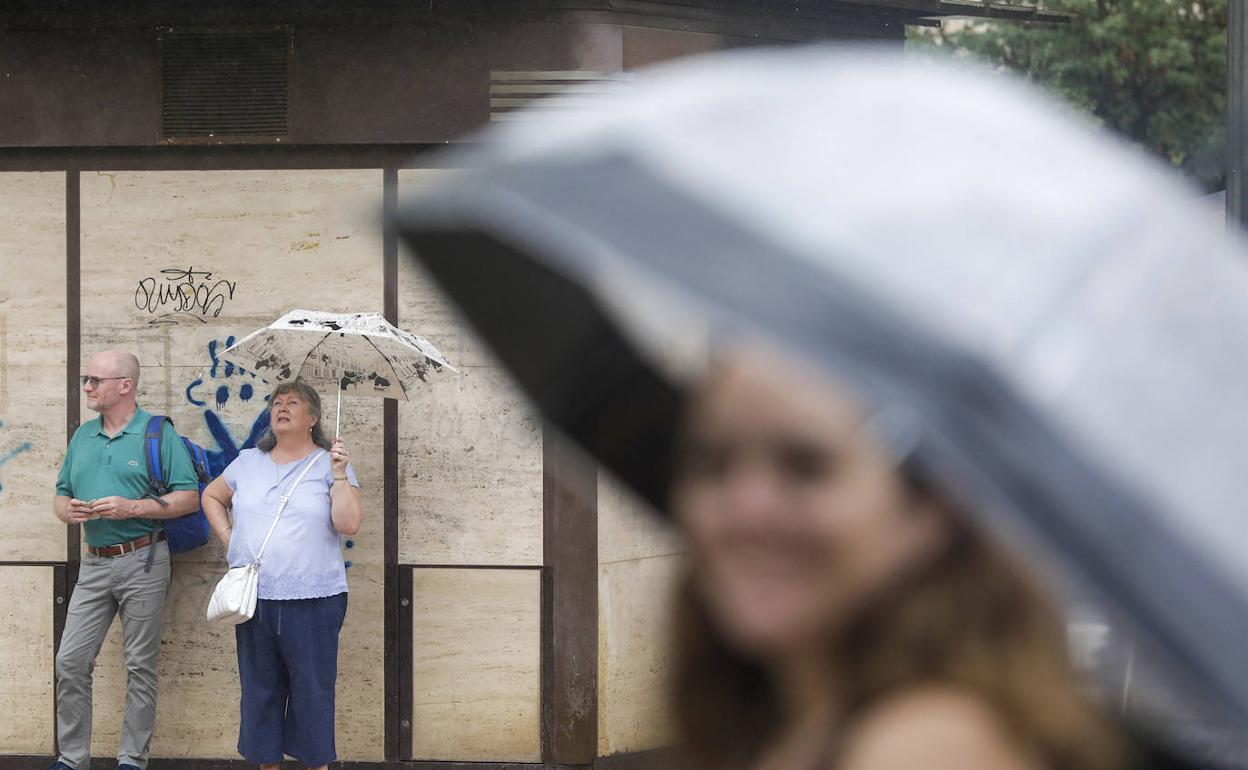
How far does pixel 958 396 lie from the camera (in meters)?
0.72

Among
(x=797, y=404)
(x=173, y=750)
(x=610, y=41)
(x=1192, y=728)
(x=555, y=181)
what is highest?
(x=610, y=41)

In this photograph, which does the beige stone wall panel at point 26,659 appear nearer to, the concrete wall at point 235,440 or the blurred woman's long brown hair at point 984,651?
the concrete wall at point 235,440

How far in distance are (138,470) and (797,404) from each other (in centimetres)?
682

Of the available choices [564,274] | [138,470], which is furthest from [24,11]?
[564,274]

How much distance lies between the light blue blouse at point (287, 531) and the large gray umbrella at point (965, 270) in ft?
19.2

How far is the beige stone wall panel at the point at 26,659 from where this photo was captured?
7.76 meters

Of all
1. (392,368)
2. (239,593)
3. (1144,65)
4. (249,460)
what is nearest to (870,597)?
(239,593)

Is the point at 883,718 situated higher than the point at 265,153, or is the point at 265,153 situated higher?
the point at 265,153

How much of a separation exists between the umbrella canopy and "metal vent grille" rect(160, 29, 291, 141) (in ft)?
4.33

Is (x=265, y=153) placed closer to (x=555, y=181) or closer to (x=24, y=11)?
(x=24, y=11)

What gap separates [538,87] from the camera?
7492 mm

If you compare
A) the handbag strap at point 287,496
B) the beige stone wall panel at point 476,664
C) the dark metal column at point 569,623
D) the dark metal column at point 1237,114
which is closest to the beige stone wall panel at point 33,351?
the handbag strap at point 287,496

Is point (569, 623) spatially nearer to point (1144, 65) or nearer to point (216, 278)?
point (216, 278)

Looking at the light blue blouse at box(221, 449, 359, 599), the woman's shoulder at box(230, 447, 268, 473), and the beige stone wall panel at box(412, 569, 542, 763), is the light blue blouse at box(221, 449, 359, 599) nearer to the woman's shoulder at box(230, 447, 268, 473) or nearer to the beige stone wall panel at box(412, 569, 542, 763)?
the woman's shoulder at box(230, 447, 268, 473)
